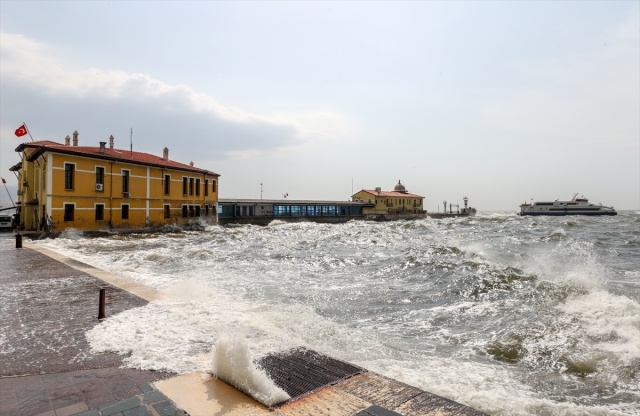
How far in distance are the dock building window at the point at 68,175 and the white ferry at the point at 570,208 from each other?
94724 millimetres

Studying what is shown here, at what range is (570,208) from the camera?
286 feet

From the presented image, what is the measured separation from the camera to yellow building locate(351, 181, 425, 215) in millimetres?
74125

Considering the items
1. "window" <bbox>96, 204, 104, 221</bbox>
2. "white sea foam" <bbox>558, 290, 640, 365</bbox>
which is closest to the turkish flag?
"window" <bbox>96, 204, 104, 221</bbox>

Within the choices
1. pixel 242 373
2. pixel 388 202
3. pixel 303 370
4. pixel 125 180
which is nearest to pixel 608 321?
pixel 303 370

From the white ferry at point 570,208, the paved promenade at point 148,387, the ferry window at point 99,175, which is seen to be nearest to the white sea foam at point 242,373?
the paved promenade at point 148,387

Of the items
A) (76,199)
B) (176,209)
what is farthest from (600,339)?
(176,209)

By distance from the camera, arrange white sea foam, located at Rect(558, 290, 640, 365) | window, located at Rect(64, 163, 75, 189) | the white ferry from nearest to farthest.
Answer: white sea foam, located at Rect(558, 290, 640, 365)
window, located at Rect(64, 163, 75, 189)
the white ferry

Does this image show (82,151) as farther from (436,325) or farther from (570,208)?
(570,208)

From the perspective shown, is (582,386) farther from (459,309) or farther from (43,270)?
(43,270)

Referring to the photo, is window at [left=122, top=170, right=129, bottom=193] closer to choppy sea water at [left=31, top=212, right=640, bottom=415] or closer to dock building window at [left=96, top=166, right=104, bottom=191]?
dock building window at [left=96, top=166, right=104, bottom=191]

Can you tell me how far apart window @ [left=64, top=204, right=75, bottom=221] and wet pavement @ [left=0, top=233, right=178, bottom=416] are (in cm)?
2475

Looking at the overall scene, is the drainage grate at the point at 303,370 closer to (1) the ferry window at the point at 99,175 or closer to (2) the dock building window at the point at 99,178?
(2) the dock building window at the point at 99,178

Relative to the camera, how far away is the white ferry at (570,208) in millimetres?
87062

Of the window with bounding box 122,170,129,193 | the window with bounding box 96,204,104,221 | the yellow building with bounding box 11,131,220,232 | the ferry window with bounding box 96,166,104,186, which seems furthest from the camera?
the window with bounding box 122,170,129,193
